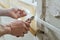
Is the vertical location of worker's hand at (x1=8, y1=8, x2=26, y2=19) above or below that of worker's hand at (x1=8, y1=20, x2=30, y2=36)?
above

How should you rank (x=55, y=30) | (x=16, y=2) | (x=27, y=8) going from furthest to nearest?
(x=16, y=2), (x=27, y=8), (x=55, y=30)

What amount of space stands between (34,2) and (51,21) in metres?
0.19

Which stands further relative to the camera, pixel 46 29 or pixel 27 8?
pixel 27 8

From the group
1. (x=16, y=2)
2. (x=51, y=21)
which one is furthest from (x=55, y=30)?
(x=16, y=2)

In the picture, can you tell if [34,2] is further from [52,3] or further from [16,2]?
[16,2]

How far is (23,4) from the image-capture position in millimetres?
935

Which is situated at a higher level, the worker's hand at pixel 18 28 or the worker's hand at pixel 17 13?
the worker's hand at pixel 17 13

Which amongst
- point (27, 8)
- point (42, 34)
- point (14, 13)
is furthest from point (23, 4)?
point (42, 34)

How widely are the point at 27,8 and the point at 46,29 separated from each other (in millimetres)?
220

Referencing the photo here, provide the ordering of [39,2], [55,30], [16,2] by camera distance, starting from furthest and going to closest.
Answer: [16,2] < [39,2] < [55,30]

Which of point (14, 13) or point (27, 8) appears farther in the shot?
point (27, 8)

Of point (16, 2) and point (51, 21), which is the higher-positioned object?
point (16, 2)

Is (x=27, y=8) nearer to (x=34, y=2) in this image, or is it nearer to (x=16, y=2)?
(x=34, y=2)

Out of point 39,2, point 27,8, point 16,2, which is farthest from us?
point 16,2
